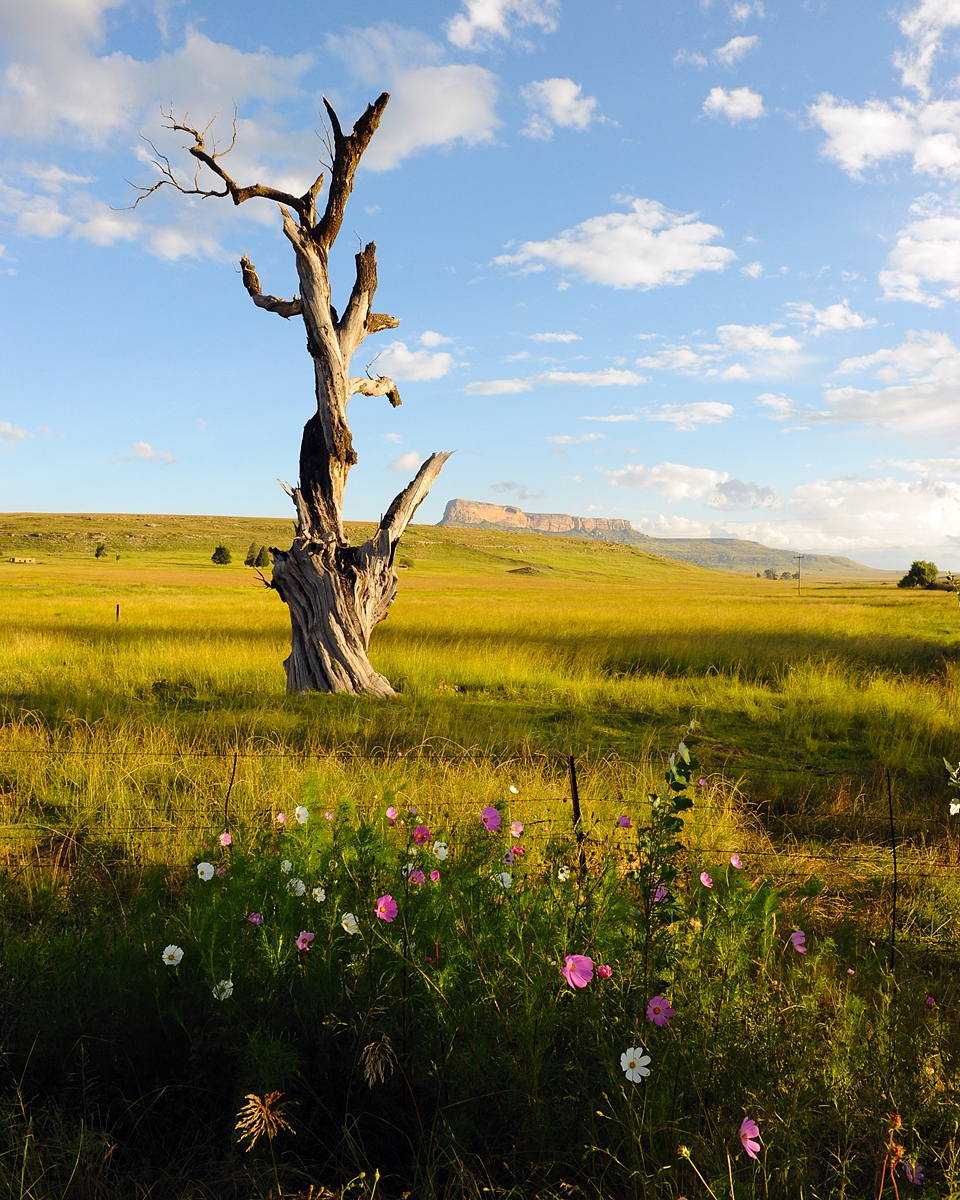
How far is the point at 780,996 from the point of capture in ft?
9.52

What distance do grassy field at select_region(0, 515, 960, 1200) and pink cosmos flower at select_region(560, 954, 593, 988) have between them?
26 centimetres

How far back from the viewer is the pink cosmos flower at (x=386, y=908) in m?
2.46

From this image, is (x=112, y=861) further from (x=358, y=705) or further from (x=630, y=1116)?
(x=358, y=705)

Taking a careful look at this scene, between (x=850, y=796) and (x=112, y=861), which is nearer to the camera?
(x=112, y=861)

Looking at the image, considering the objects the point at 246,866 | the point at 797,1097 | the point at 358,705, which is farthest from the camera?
the point at 358,705

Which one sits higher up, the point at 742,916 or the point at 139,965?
the point at 742,916

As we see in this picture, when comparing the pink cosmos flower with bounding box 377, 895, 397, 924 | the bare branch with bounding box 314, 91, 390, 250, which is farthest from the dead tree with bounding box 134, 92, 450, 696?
the pink cosmos flower with bounding box 377, 895, 397, 924

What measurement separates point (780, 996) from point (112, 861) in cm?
393

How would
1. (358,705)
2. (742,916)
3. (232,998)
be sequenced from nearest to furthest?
(232,998)
(742,916)
(358,705)

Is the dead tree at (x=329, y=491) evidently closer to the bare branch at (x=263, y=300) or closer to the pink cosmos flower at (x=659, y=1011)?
the bare branch at (x=263, y=300)

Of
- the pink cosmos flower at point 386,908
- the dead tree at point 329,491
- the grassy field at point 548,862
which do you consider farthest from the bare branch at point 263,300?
the pink cosmos flower at point 386,908

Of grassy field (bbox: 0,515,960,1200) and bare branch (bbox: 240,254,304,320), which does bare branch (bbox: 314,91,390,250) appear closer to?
bare branch (bbox: 240,254,304,320)

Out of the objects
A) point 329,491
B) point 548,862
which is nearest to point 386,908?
point 548,862

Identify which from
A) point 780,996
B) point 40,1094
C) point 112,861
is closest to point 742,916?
point 780,996
